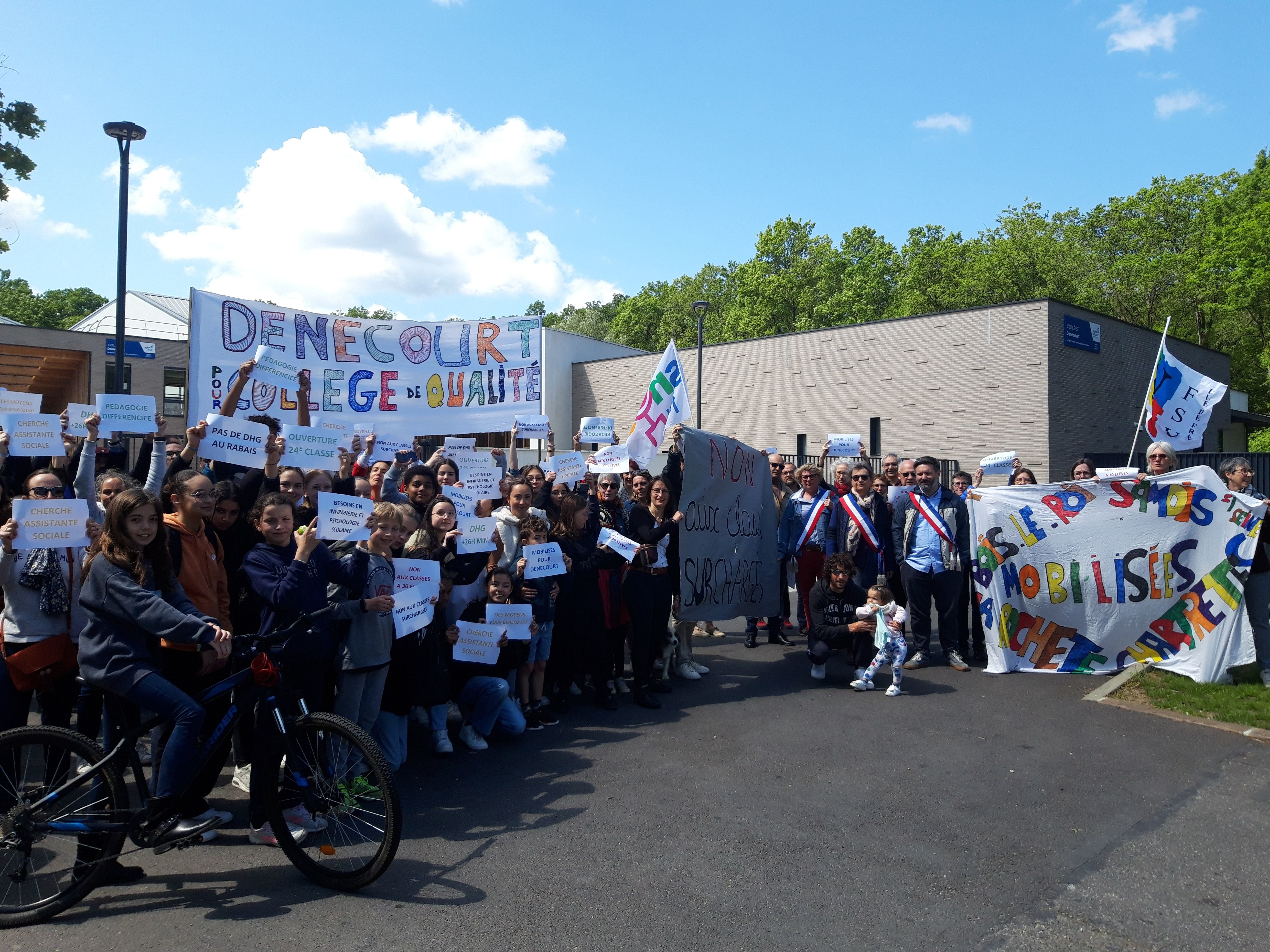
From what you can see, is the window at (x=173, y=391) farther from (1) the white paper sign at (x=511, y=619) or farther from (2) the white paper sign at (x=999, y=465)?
(1) the white paper sign at (x=511, y=619)

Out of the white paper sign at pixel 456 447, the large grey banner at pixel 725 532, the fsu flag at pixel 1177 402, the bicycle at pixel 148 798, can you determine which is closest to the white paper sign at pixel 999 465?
the fsu flag at pixel 1177 402

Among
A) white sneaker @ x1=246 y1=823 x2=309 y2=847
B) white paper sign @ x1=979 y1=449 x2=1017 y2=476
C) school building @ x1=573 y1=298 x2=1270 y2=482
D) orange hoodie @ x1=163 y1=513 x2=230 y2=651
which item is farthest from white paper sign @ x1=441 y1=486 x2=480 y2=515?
school building @ x1=573 y1=298 x2=1270 y2=482

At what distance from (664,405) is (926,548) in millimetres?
3782

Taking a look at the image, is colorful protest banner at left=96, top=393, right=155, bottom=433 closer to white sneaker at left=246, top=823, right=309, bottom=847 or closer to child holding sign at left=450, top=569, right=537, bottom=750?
child holding sign at left=450, top=569, right=537, bottom=750

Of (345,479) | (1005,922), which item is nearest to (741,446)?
(345,479)

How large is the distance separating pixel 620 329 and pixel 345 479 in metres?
69.2

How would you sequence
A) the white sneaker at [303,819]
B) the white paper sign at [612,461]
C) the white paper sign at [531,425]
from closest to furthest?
1. the white sneaker at [303,819]
2. the white paper sign at [612,461]
3. the white paper sign at [531,425]

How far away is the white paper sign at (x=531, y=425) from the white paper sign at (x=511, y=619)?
12.9 ft

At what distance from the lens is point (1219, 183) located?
42.1m

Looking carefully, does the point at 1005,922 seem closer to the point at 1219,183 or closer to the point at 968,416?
the point at 968,416

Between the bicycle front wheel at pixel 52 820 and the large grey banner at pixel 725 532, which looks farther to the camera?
the large grey banner at pixel 725 532

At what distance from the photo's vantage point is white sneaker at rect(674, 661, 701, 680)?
→ 7.97 meters

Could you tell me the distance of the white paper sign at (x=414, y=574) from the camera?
5242mm

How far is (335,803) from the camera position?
394 centimetres
